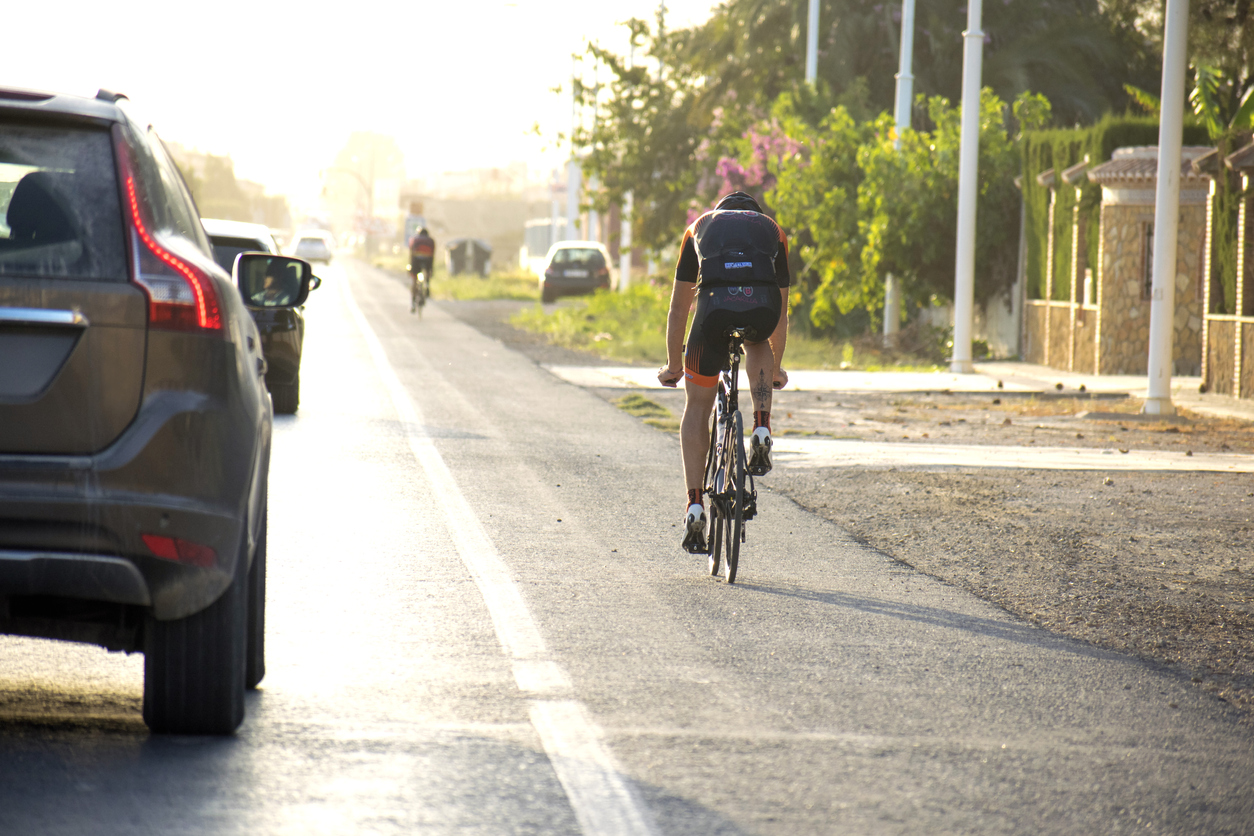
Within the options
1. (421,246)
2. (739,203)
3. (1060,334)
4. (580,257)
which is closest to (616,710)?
(739,203)

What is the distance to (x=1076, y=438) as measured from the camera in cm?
1509

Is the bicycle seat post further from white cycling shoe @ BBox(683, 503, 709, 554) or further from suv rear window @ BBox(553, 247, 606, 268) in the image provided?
suv rear window @ BBox(553, 247, 606, 268)

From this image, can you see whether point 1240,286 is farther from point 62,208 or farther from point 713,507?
point 62,208

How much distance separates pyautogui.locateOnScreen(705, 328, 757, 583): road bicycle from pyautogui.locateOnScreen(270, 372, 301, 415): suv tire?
7.63 meters

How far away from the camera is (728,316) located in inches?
296

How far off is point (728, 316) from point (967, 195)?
1659 centimetres

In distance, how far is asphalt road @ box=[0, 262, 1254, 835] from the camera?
4316 millimetres

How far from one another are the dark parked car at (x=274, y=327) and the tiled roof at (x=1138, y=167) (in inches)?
440

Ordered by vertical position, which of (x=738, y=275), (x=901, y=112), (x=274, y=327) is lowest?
(x=274, y=327)

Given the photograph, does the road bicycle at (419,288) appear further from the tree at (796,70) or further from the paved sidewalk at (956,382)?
the paved sidewalk at (956,382)

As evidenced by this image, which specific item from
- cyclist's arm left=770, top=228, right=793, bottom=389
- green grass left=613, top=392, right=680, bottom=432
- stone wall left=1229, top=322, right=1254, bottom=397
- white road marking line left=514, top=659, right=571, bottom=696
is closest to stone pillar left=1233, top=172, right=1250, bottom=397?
stone wall left=1229, top=322, right=1254, bottom=397

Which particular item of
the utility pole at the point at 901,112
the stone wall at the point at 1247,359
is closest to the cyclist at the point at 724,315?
the stone wall at the point at 1247,359

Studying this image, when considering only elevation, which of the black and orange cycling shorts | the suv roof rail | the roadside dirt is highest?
the suv roof rail

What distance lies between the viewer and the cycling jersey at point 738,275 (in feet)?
24.6
